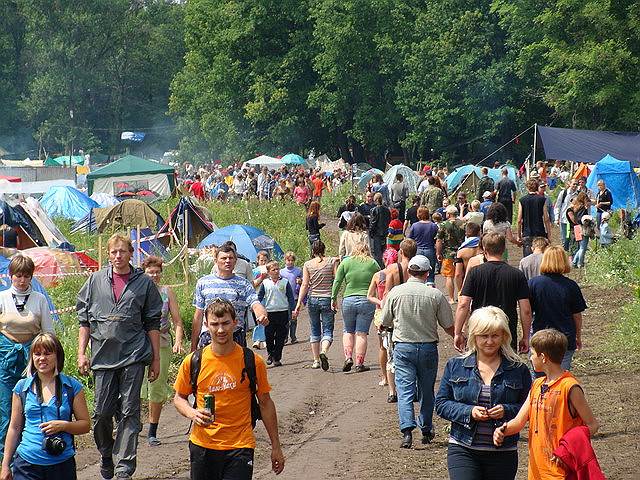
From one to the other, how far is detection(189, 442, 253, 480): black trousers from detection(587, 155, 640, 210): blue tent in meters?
24.3

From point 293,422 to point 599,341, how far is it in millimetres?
5231

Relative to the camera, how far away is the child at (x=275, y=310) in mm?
14953

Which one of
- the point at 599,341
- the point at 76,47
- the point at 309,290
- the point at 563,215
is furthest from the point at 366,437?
the point at 76,47

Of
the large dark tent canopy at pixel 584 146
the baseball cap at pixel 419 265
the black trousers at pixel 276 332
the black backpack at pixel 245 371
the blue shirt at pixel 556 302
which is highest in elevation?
the large dark tent canopy at pixel 584 146

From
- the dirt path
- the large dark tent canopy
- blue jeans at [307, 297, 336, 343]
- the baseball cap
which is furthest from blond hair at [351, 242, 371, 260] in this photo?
the large dark tent canopy

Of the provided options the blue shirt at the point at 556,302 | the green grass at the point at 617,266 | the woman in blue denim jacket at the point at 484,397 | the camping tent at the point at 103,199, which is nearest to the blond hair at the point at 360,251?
the blue shirt at the point at 556,302

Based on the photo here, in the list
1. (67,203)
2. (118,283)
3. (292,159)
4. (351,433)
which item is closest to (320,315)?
(351,433)

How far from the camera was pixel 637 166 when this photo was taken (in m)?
35.4

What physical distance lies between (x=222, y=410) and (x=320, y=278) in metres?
7.83

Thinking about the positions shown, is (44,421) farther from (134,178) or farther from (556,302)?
(134,178)

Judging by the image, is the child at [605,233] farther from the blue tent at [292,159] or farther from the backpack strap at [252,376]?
the blue tent at [292,159]

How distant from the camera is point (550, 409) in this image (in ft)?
19.8

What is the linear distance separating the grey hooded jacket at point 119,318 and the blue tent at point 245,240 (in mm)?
13398

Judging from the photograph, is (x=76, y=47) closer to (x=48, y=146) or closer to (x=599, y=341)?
(x=48, y=146)
